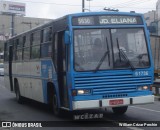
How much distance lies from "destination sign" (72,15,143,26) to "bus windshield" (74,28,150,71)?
0.76ft

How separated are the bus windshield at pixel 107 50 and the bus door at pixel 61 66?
777 mm

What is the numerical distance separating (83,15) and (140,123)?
3395mm

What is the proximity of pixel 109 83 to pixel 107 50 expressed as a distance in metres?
0.90

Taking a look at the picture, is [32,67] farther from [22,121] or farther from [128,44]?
[128,44]

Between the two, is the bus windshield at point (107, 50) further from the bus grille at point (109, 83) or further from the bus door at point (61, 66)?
the bus door at point (61, 66)

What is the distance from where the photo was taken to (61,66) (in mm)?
12352

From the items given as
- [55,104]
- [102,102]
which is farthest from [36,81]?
[102,102]

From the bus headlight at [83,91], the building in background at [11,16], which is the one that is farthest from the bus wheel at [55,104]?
the building in background at [11,16]

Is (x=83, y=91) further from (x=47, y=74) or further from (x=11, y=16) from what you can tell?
(x=11, y=16)

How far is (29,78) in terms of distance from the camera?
16797 mm

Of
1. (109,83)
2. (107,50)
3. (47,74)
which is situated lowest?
(109,83)

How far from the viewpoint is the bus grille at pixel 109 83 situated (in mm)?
11109

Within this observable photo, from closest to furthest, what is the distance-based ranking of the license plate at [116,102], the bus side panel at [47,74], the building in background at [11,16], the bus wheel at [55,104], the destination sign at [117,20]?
the license plate at [116,102], the destination sign at [117,20], the bus side panel at [47,74], the bus wheel at [55,104], the building in background at [11,16]

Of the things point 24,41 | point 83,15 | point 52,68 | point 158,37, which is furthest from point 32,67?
point 158,37
